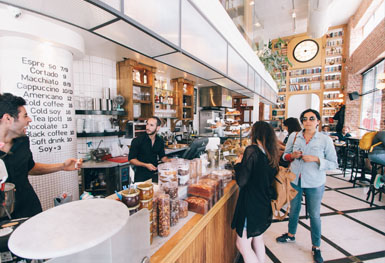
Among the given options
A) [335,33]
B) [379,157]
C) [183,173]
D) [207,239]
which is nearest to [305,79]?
[335,33]

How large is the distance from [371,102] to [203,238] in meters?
9.37

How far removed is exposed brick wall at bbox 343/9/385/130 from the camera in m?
5.67

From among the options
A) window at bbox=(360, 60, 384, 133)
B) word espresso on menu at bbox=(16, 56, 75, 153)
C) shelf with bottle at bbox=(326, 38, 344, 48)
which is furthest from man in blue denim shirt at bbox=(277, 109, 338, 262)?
shelf with bottle at bbox=(326, 38, 344, 48)

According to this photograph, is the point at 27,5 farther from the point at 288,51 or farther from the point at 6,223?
the point at 288,51

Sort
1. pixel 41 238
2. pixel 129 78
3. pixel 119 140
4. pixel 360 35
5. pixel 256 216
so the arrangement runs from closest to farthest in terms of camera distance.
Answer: pixel 41 238 → pixel 256 216 → pixel 129 78 → pixel 119 140 → pixel 360 35

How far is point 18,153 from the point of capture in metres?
1.64

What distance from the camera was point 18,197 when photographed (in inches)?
64.2

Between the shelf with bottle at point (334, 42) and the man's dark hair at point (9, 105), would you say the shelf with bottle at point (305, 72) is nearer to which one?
the shelf with bottle at point (334, 42)

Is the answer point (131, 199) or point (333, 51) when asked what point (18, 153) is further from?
point (333, 51)

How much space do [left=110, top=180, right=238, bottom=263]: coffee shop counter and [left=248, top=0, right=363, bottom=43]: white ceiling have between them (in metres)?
5.46

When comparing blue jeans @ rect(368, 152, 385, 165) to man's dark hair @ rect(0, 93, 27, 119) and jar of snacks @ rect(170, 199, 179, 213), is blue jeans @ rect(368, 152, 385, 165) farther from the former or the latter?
man's dark hair @ rect(0, 93, 27, 119)

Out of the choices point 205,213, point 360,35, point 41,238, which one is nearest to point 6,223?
point 41,238

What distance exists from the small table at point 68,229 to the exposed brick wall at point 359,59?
24.1 ft

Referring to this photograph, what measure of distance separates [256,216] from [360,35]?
11.3m
